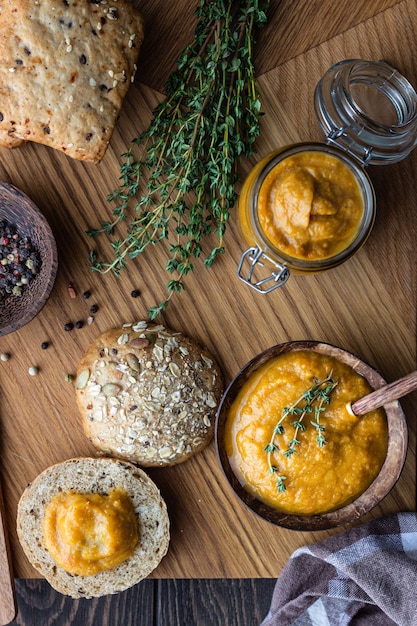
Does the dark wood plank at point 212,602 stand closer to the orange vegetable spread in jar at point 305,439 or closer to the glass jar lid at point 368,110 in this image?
the orange vegetable spread in jar at point 305,439

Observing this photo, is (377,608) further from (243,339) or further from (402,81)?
(402,81)

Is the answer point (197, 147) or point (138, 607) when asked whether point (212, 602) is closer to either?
point (138, 607)

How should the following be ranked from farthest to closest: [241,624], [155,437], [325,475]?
[241,624] → [155,437] → [325,475]

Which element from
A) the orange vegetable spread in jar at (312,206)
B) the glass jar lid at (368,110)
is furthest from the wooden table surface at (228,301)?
the orange vegetable spread in jar at (312,206)

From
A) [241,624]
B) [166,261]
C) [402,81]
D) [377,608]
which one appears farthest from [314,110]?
[241,624]

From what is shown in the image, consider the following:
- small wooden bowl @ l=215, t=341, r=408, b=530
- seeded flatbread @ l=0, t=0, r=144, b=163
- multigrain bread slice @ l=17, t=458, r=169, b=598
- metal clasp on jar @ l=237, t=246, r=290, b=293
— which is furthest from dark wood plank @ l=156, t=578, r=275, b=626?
seeded flatbread @ l=0, t=0, r=144, b=163

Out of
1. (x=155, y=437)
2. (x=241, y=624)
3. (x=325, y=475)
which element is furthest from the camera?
(x=241, y=624)
